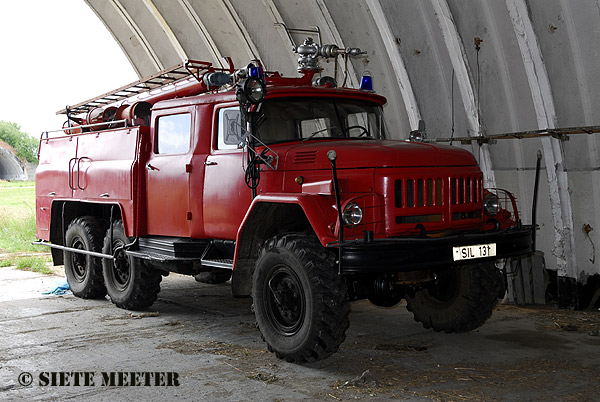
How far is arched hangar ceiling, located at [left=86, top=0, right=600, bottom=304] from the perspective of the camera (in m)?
7.88

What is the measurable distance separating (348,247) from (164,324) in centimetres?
328

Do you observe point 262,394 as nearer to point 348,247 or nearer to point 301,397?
point 301,397

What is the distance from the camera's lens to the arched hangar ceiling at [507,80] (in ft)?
25.9

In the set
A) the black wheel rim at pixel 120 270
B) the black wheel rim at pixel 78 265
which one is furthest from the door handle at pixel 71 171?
the black wheel rim at pixel 120 270

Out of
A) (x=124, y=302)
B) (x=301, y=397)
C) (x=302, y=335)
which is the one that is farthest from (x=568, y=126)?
(x=124, y=302)

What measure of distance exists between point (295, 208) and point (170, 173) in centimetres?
196

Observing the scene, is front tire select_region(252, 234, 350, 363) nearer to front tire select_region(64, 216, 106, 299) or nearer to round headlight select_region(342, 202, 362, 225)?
round headlight select_region(342, 202, 362, 225)

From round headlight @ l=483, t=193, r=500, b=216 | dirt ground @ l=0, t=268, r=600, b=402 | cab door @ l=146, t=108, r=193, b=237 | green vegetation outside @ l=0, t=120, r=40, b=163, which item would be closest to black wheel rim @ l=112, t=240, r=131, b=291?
dirt ground @ l=0, t=268, r=600, b=402

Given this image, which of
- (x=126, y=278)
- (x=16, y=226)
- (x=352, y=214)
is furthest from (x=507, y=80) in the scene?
(x=16, y=226)

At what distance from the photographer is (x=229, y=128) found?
6.85 meters

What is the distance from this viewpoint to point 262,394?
5.11 metres

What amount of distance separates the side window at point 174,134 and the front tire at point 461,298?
123 inches

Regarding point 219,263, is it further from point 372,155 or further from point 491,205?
point 491,205

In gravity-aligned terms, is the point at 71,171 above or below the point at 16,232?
above
